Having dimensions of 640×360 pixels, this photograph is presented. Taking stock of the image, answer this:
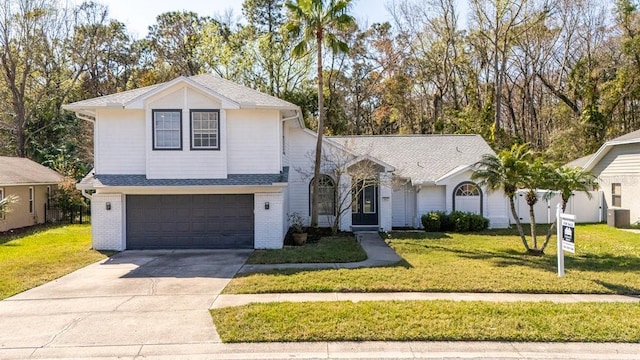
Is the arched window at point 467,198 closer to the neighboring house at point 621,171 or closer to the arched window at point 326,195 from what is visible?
the arched window at point 326,195

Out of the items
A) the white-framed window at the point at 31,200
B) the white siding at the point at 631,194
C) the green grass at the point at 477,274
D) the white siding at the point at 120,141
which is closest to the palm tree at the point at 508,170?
the green grass at the point at 477,274

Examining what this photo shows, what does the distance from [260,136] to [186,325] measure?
28.9 feet

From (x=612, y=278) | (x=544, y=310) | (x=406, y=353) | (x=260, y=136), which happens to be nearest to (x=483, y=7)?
(x=260, y=136)

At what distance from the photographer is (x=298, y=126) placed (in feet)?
64.2

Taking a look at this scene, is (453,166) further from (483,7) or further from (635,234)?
(483,7)

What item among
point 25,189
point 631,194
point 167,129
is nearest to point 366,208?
point 167,129

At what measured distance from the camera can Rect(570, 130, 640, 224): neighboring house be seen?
67.8 feet

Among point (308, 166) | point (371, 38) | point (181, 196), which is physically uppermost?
point (371, 38)

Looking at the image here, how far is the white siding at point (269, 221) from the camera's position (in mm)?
14914

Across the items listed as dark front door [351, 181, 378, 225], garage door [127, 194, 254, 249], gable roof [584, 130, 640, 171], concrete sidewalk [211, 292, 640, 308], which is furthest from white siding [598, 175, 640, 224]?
garage door [127, 194, 254, 249]

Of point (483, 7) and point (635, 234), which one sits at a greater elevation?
point (483, 7)

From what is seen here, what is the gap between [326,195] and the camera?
1983cm

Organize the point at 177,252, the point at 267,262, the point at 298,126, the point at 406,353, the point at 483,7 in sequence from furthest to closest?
the point at 483,7
the point at 298,126
the point at 177,252
the point at 267,262
the point at 406,353

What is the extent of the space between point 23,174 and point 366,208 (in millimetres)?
17712
